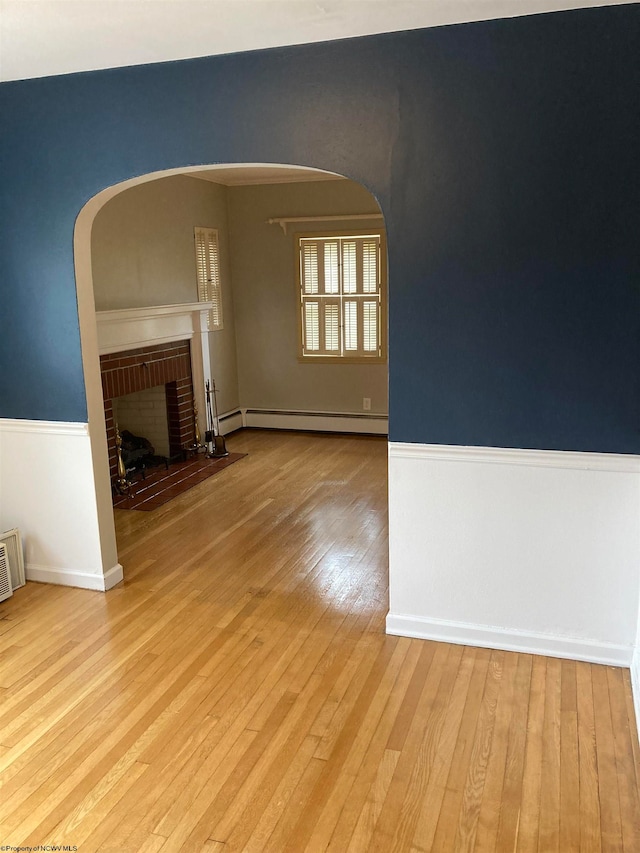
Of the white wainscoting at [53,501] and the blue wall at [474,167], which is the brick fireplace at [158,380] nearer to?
the white wainscoting at [53,501]

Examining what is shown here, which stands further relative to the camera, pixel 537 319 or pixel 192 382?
pixel 192 382

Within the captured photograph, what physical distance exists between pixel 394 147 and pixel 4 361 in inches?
89.6

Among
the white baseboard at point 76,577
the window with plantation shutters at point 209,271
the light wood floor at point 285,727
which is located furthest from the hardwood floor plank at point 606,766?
the window with plantation shutters at point 209,271

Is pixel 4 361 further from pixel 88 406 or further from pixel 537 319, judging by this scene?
pixel 537 319

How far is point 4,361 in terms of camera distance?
368 cm

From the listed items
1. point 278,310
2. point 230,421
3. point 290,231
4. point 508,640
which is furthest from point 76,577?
point 290,231

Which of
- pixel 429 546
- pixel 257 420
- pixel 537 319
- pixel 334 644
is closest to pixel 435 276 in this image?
pixel 537 319

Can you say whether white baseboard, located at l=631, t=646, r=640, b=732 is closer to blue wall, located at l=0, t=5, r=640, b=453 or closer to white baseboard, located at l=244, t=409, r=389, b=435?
blue wall, located at l=0, t=5, r=640, b=453

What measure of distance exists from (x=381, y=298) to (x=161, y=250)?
2.10 meters

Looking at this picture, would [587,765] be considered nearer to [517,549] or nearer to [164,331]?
[517,549]

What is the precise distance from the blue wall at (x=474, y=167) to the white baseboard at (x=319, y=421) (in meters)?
3.93

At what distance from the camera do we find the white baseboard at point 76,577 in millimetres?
3725

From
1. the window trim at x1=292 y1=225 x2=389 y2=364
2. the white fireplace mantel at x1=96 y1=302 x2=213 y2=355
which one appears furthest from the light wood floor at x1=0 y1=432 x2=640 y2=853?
the window trim at x1=292 y1=225 x2=389 y2=364

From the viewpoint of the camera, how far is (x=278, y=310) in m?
7.13
